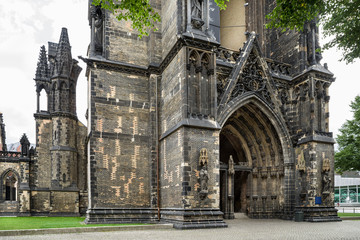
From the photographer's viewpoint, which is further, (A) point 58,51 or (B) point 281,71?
(A) point 58,51

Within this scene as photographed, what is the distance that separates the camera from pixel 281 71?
18906 millimetres

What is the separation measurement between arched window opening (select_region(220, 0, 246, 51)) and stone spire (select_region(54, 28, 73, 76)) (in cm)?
1300

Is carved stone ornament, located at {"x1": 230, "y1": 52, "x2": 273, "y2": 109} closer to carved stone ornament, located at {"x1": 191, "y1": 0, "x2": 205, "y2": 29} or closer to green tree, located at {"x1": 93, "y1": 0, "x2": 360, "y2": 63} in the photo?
carved stone ornament, located at {"x1": 191, "y1": 0, "x2": 205, "y2": 29}

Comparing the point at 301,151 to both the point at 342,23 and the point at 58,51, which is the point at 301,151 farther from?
the point at 58,51

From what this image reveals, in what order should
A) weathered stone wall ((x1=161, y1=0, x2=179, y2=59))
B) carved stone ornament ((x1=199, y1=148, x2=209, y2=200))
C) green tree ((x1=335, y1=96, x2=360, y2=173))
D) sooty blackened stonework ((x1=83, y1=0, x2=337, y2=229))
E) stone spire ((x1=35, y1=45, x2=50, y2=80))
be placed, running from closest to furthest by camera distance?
carved stone ornament ((x1=199, y1=148, x2=209, y2=200)) < sooty blackened stonework ((x1=83, y1=0, x2=337, y2=229)) < weathered stone wall ((x1=161, y1=0, x2=179, y2=59)) < green tree ((x1=335, y1=96, x2=360, y2=173)) < stone spire ((x1=35, y1=45, x2=50, y2=80))

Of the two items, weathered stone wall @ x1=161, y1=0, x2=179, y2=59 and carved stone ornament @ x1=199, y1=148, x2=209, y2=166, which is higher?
weathered stone wall @ x1=161, y1=0, x2=179, y2=59

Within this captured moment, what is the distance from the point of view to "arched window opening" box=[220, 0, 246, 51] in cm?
2248

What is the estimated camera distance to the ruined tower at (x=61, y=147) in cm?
2472

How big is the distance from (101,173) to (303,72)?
466 inches

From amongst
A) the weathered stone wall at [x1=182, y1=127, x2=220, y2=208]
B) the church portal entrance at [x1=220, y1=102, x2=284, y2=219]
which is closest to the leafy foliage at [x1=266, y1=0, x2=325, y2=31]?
the weathered stone wall at [x1=182, y1=127, x2=220, y2=208]

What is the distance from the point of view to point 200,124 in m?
13.6

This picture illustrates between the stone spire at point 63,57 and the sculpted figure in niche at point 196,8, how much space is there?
15699mm

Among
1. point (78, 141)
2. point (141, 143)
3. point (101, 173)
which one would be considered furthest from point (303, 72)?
point (78, 141)

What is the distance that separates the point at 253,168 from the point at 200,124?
6.38 metres
